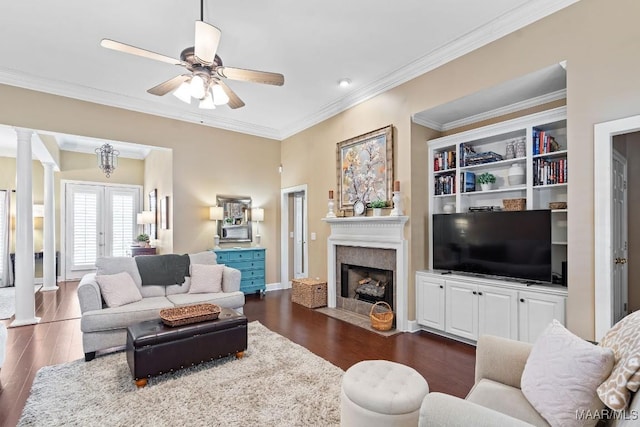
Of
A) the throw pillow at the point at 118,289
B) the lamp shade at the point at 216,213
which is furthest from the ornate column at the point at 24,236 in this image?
the lamp shade at the point at 216,213

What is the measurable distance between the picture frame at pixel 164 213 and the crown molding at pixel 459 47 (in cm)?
343

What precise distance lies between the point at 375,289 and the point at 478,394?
2.98 metres

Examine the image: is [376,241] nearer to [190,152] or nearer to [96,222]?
[190,152]

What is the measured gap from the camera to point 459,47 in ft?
11.4

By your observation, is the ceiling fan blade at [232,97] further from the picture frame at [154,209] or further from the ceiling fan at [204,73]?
the picture frame at [154,209]

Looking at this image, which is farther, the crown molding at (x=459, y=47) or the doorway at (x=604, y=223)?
the crown molding at (x=459, y=47)

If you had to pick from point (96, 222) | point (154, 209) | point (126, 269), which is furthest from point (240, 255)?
point (96, 222)

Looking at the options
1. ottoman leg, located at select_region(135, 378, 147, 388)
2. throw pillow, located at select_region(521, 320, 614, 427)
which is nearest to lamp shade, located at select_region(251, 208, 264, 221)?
ottoman leg, located at select_region(135, 378, 147, 388)

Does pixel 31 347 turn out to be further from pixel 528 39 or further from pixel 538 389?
pixel 528 39

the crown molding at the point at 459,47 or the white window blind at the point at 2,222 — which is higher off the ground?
the crown molding at the point at 459,47

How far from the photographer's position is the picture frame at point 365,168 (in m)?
4.39

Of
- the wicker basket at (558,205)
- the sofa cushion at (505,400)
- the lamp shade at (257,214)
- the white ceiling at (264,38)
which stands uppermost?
the white ceiling at (264,38)

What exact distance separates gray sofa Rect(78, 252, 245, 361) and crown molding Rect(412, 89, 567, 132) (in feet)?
10.9

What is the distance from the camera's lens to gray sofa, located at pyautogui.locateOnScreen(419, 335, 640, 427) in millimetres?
1172
